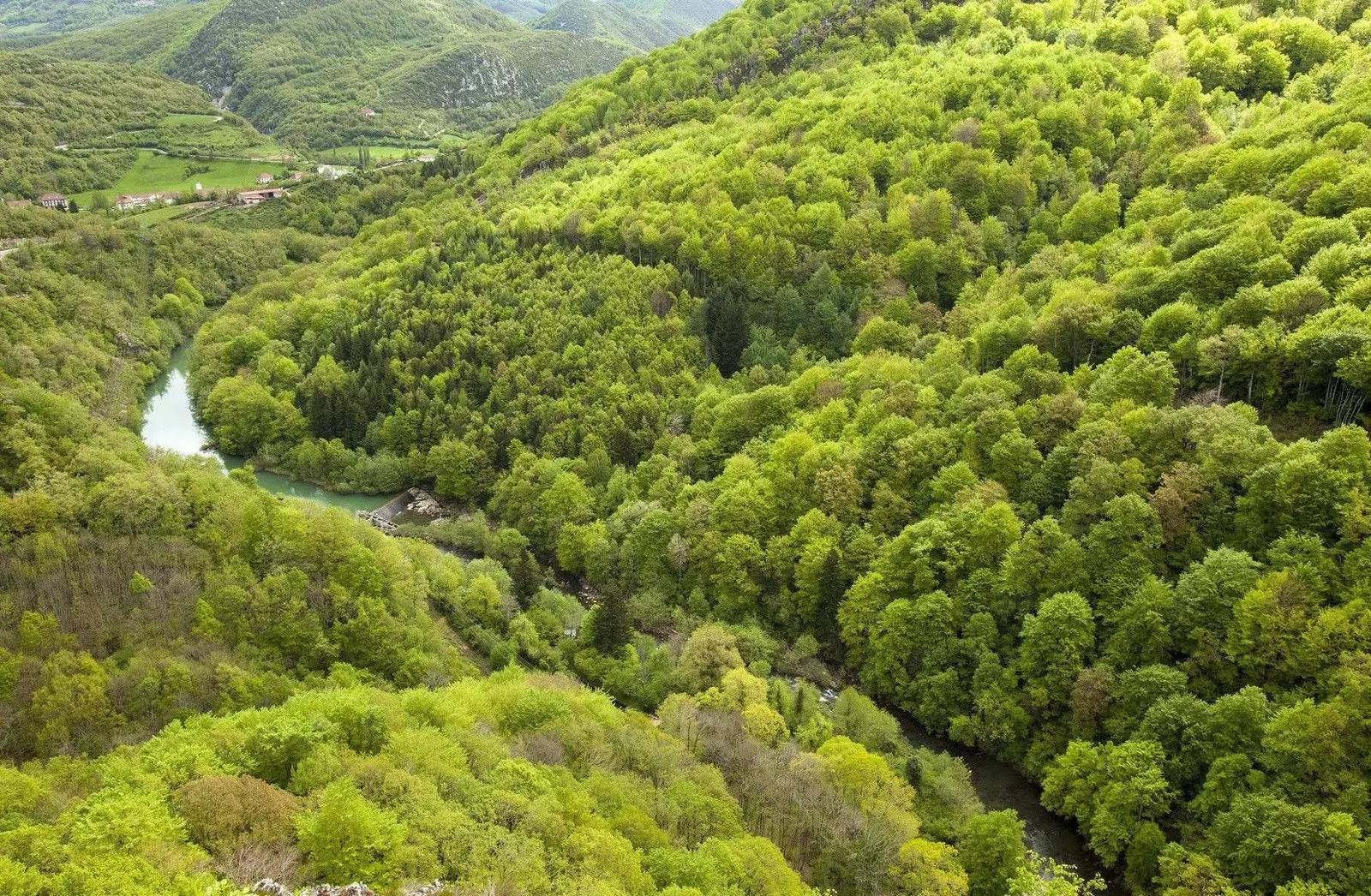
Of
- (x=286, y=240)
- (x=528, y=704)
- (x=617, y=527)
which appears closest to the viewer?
(x=528, y=704)

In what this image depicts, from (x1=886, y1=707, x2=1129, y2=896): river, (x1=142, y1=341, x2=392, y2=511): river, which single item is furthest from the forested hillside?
(x1=142, y1=341, x2=392, y2=511): river

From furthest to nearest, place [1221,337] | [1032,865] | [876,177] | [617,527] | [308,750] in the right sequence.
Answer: [876,177]
[617,527]
[1221,337]
[1032,865]
[308,750]

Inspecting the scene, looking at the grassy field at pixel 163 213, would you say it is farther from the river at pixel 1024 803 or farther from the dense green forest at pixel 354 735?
the river at pixel 1024 803

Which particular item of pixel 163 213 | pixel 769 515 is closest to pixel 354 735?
pixel 769 515

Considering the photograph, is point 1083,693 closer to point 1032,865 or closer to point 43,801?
point 1032,865

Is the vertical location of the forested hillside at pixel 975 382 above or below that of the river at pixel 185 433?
above

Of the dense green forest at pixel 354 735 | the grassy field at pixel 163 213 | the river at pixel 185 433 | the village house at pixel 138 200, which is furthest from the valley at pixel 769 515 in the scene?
the village house at pixel 138 200

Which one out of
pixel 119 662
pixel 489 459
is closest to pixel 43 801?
pixel 119 662

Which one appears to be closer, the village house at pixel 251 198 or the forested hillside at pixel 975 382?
the forested hillside at pixel 975 382
